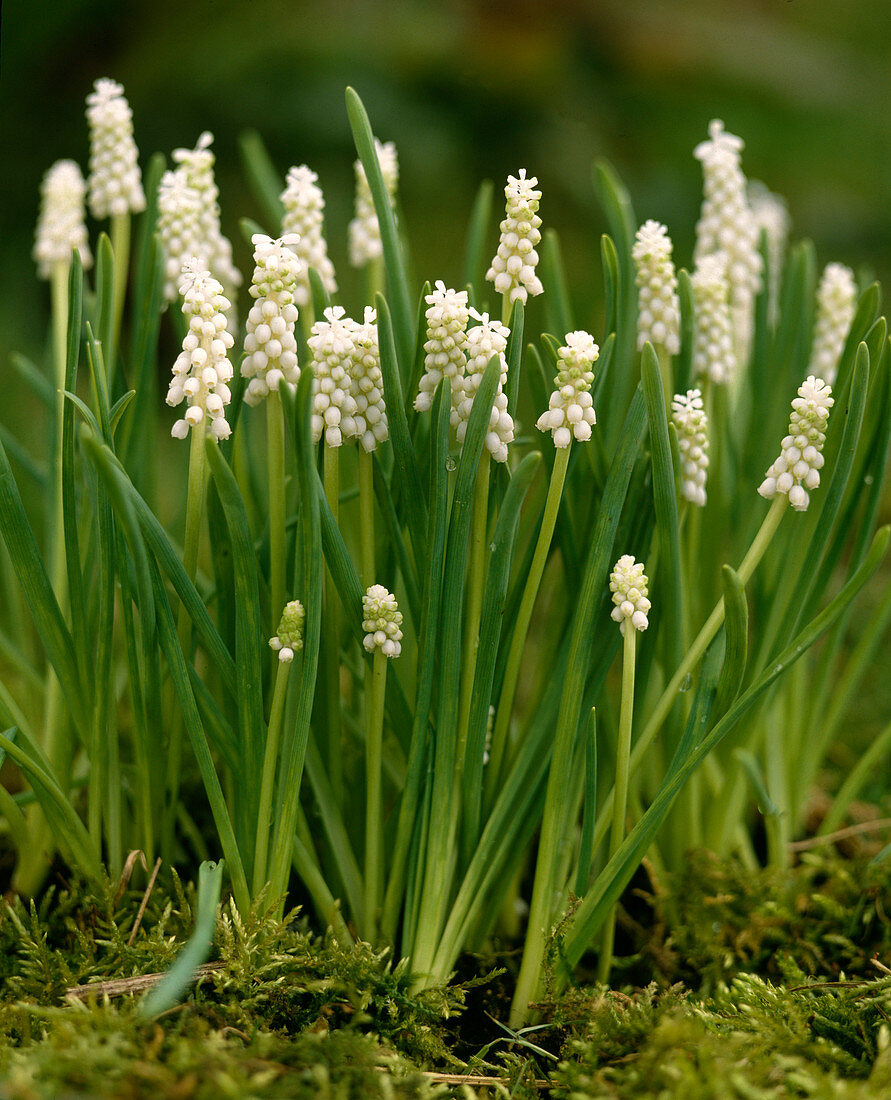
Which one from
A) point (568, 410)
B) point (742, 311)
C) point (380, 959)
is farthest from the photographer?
point (742, 311)

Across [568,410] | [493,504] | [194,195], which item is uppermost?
[194,195]

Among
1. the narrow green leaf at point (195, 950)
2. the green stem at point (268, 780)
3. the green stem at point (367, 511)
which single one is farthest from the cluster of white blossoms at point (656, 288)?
the narrow green leaf at point (195, 950)

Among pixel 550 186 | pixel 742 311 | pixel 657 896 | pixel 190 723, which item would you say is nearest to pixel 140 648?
pixel 190 723

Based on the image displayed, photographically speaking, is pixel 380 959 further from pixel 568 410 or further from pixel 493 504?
pixel 568 410

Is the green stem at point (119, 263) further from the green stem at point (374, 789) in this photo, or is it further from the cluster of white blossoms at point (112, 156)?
the green stem at point (374, 789)

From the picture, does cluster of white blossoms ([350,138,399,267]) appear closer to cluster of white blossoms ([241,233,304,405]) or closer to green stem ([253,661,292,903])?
cluster of white blossoms ([241,233,304,405])
